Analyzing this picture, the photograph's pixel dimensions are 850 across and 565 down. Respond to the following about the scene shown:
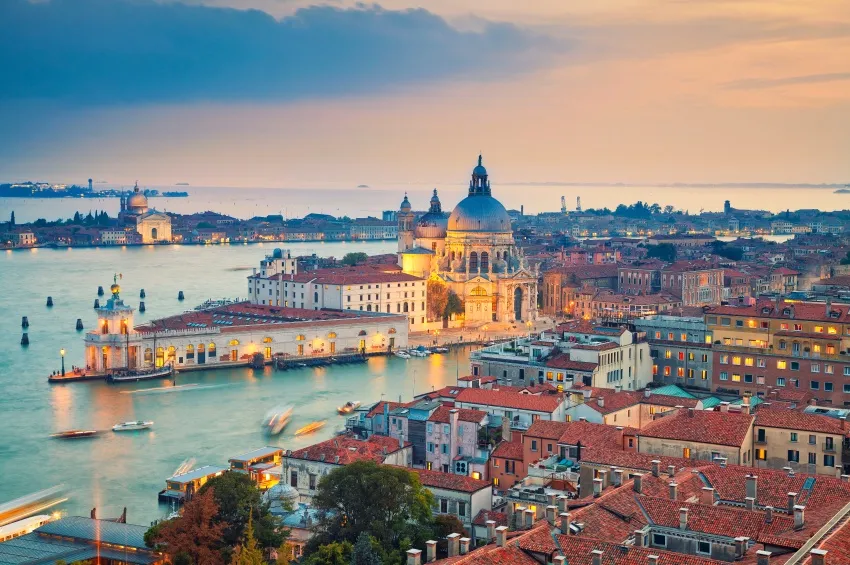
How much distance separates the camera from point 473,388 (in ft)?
54.5

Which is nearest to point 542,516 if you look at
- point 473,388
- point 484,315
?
point 473,388

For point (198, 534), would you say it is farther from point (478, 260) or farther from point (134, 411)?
point (478, 260)

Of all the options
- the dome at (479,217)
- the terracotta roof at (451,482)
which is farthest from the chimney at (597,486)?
the dome at (479,217)

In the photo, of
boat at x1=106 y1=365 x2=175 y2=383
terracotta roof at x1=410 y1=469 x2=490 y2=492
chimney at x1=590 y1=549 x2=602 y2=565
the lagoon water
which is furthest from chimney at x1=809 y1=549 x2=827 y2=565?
boat at x1=106 y1=365 x2=175 y2=383

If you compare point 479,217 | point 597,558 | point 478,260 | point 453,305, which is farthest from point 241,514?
point 479,217

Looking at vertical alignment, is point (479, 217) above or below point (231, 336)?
above

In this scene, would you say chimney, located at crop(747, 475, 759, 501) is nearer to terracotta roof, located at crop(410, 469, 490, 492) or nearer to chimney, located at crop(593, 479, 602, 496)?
chimney, located at crop(593, 479, 602, 496)

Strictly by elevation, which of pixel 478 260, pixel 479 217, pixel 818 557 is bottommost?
pixel 818 557

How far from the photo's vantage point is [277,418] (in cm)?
2198

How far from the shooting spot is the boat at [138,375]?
89.8 feet

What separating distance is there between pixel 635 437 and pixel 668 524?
420 centimetres

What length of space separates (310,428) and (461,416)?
248 inches

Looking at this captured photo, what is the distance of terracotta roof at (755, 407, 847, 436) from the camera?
1359 cm

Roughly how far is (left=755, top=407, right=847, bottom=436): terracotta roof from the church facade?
84.9ft
